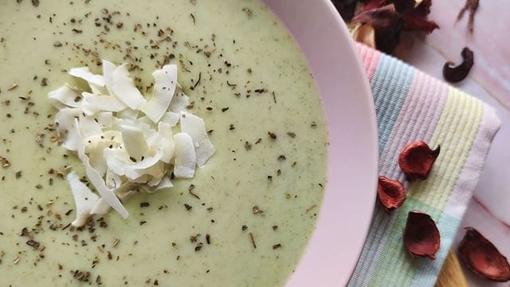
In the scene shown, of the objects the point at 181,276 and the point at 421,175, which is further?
the point at 421,175

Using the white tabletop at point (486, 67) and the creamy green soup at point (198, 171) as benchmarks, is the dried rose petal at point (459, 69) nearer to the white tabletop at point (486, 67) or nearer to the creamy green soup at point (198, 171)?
the white tabletop at point (486, 67)

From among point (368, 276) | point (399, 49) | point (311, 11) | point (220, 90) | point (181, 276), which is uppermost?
point (311, 11)

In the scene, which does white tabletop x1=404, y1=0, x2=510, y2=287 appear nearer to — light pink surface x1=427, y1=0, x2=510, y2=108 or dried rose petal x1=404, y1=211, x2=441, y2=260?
light pink surface x1=427, y1=0, x2=510, y2=108

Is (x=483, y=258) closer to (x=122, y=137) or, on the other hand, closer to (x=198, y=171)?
(x=198, y=171)

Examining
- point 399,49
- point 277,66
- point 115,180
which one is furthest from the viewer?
point 399,49

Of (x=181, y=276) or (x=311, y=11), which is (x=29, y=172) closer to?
(x=181, y=276)

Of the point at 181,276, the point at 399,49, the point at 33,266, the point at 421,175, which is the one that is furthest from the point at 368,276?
the point at 33,266

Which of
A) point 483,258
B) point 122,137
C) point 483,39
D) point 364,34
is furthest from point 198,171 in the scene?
point 483,39
